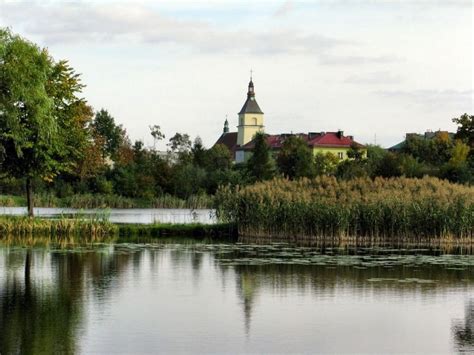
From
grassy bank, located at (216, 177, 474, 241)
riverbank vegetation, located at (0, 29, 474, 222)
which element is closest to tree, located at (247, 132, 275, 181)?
riverbank vegetation, located at (0, 29, 474, 222)

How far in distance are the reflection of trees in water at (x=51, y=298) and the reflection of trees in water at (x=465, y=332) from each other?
691 cm

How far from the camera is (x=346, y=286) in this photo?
24734mm

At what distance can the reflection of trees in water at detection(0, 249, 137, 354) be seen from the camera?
16203 mm

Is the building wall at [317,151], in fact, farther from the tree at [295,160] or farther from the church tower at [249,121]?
the tree at [295,160]

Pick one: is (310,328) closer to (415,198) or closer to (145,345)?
(145,345)

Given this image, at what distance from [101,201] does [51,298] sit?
48.9m

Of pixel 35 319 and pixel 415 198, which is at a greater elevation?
pixel 415 198

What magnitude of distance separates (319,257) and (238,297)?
10129 mm

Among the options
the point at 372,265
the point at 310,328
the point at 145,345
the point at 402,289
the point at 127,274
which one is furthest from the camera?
the point at 372,265

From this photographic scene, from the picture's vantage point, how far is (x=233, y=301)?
71.7 feet

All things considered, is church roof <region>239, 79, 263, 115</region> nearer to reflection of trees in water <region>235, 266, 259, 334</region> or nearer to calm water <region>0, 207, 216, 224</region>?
calm water <region>0, 207, 216, 224</region>

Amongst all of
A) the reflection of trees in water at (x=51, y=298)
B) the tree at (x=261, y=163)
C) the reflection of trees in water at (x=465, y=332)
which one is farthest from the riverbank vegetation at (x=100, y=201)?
the reflection of trees in water at (x=465, y=332)

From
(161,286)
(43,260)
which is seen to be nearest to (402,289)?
(161,286)

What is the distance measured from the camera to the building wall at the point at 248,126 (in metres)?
190
